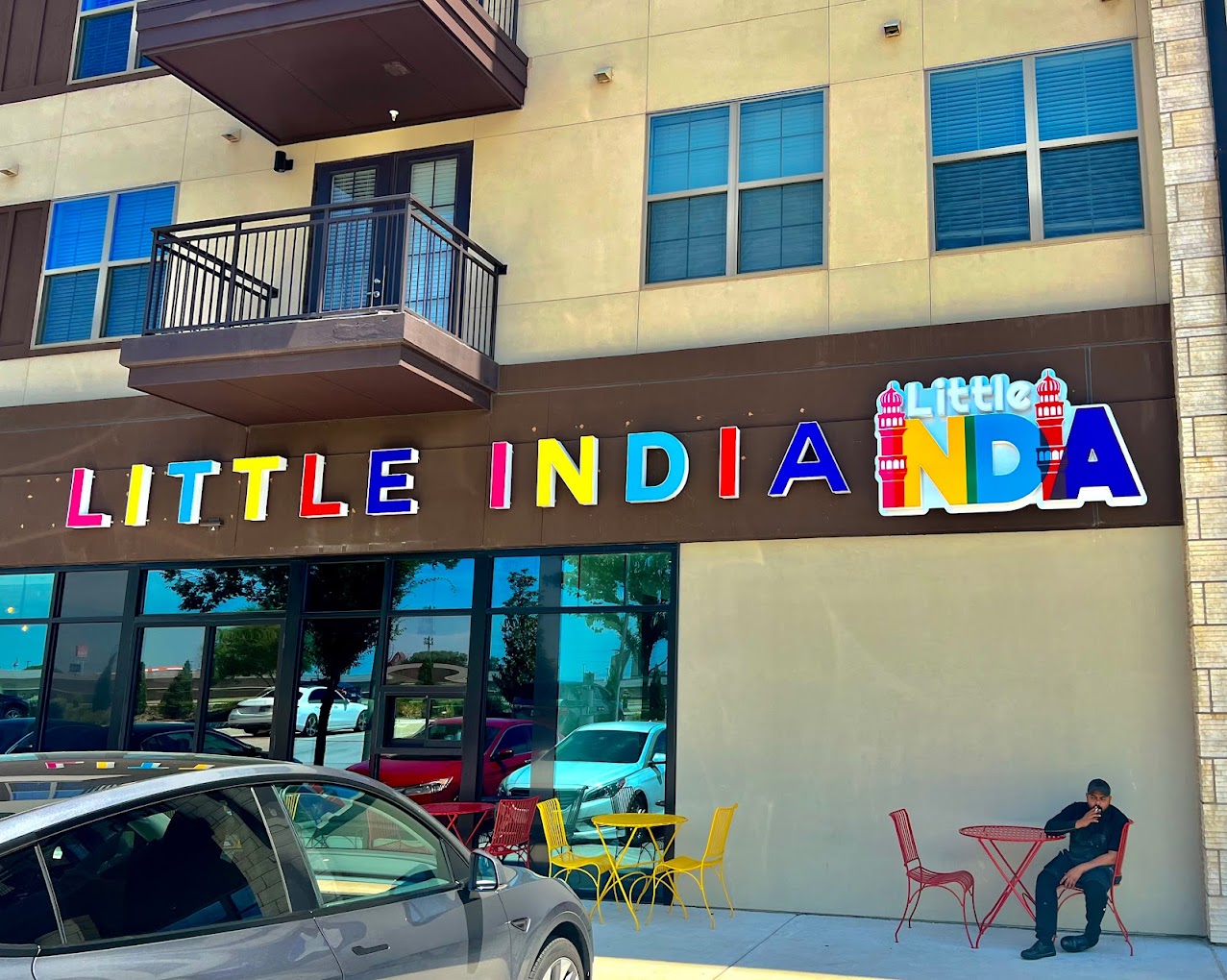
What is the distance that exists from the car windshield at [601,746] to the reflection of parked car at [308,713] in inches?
84.6

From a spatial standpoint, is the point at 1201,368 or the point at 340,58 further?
the point at 340,58

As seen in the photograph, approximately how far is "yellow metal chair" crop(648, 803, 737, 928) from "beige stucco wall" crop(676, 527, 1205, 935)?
19 centimetres

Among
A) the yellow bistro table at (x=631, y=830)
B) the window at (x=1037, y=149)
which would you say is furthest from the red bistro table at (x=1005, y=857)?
the window at (x=1037, y=149)

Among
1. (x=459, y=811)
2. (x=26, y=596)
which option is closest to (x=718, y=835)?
(x=459, y=811)

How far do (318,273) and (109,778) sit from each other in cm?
933

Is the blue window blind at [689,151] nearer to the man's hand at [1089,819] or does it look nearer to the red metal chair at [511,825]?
the red metal chair at [511,825]

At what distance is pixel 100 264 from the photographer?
13539 mm

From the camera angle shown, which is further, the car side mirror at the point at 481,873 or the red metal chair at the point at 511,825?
the red metal chair at the point at 511,825

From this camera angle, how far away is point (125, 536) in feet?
40.8

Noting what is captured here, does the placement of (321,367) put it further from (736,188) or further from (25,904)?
(25,904)

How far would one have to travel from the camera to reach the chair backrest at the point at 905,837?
862 cm

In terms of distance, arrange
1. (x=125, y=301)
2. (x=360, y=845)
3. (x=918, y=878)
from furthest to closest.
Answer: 1. (x=125, y=301)
2. (x=918, y=878)
3. (x=360, y=845)

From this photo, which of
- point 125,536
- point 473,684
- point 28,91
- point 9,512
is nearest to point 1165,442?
point 473,684

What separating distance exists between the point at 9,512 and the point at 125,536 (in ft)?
5.82
